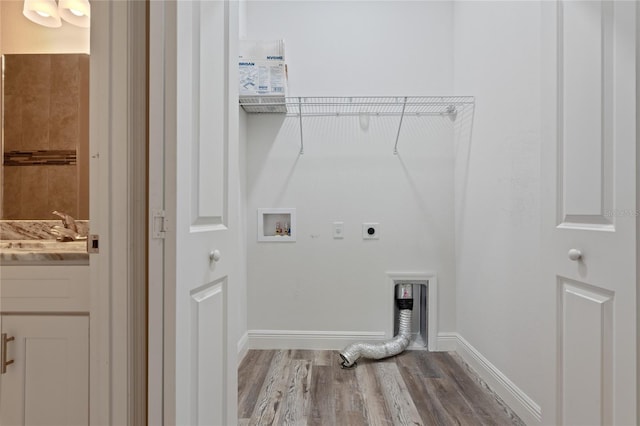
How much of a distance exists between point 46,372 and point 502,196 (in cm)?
213

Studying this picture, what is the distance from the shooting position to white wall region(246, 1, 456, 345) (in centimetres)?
246

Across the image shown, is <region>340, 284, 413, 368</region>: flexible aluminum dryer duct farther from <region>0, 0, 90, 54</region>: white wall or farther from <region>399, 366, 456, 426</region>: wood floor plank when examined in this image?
<region>0, 0, 90, 54</region>: white wall

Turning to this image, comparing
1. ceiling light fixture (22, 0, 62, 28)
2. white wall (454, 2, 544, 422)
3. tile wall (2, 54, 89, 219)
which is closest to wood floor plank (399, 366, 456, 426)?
white wall (454, 2, 544, 422)

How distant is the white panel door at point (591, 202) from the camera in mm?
852

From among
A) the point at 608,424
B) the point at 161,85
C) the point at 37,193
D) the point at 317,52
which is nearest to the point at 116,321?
the point at 161,85

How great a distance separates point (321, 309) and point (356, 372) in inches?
20.8

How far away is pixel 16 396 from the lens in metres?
0.98

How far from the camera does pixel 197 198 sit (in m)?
0.98

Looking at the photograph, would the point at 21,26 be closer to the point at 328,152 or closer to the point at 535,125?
the point at 328,152

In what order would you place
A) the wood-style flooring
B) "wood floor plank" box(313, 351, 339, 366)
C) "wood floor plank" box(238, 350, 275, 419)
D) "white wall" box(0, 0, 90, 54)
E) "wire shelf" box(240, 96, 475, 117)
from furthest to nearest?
"wire shelf" box(240, 96, 475, 117), "wood floor plank" box(313, 351, 339, 366), "wood floor plank" box(238, 350, 275, 419), the wood-style flooring, "white wall" box(0, 0, 90, 54)

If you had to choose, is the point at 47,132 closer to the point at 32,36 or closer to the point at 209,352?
the point at 32,36

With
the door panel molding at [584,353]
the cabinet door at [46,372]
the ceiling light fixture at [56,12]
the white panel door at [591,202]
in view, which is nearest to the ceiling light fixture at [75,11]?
the ceiling light fixture at [56,12]

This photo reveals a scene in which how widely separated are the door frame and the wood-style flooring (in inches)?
36.2

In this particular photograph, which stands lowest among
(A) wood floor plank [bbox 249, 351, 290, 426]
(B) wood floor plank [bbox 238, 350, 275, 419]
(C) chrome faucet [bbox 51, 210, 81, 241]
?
(B) wood floor plank [bbox 238, 350, 275, 419]
